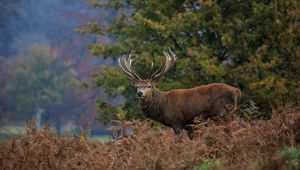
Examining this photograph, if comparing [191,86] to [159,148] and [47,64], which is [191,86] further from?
[47,64]

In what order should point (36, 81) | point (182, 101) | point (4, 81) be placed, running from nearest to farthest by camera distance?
point (182, 101) < point (36, 81) < point (4, 81)

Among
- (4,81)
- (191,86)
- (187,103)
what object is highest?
(187,103)

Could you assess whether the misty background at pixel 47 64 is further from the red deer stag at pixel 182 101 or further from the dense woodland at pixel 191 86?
the red deer stag at pixel 182 101

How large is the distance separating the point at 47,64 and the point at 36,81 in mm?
3155

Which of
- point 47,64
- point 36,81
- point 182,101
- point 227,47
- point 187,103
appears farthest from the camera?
point 47,64

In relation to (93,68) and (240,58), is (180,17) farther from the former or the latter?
(93,68)

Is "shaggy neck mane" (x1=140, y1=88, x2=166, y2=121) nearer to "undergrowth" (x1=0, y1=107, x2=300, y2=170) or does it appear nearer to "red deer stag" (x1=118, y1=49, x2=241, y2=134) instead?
"red deer stag" (x1=118, y1=49, x2=241, y2=134)

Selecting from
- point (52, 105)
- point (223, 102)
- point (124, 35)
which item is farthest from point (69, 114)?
point (223, 102)

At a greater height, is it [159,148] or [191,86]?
[159,148]

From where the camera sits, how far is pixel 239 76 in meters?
23.2

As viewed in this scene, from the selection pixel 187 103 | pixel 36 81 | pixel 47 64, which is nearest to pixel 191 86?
pixel 187 103

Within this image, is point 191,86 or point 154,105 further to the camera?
point 191,86

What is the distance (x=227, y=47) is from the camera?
23.8 metres

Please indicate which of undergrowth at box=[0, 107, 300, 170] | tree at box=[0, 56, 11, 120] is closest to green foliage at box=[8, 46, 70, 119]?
tree at box=[0, 56, 11, 120]
